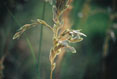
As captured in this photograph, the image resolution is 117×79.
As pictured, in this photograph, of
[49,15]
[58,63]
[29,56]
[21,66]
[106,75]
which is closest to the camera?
[58,63]

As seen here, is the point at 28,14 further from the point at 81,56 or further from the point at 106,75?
the point at 106,75

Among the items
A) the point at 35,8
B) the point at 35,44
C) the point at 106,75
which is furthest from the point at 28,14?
the point at 106,75

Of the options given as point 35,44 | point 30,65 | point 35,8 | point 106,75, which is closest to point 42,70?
point 30,65

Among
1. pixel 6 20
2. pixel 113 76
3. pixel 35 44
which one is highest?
pixel 6 20

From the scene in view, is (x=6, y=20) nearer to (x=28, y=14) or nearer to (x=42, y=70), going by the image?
(x=28, y=14)

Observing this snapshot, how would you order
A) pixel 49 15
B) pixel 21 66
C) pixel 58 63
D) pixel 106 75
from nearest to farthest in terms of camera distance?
pixel 58 63, pixel 106 75, pixel 21 66, pixel 49 15

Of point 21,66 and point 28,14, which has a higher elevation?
point 28,14

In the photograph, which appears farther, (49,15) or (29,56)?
(49,15)
